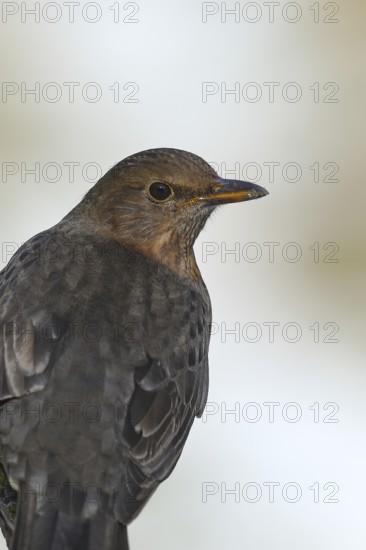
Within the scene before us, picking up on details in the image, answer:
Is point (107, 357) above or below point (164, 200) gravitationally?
below

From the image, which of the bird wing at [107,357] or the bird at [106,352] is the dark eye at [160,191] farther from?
the bird wing at [107,357]

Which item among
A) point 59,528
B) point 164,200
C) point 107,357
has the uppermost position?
point 164,200

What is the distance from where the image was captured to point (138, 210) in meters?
6.94

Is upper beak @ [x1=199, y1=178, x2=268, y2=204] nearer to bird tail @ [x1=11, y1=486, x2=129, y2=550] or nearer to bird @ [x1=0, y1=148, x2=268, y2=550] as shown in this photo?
bird @ [x1=0, y1=148, x2=268, y2=550]

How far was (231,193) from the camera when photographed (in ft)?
22.3

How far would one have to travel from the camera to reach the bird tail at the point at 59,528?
5.25 metres

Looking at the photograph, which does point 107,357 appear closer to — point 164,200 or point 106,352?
point 106,352

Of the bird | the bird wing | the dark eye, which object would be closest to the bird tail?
the bird

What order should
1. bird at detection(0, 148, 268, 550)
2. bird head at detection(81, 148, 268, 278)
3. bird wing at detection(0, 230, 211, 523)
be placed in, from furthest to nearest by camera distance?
bird head at detection(81, 148, 268, 278) → bird wing at detection(0, 230, 211, 523) → bird at detection(0, 148, 268, 550)

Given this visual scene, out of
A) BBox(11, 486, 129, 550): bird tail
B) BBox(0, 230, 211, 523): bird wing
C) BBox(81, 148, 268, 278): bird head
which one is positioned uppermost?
BBox(81, 148, 268, 278): bird head

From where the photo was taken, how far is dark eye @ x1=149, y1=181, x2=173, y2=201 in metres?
6.84

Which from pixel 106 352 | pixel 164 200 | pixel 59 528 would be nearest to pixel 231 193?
pixel 164 200

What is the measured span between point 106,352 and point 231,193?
4.76ft

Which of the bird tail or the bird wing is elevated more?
the bird wing
